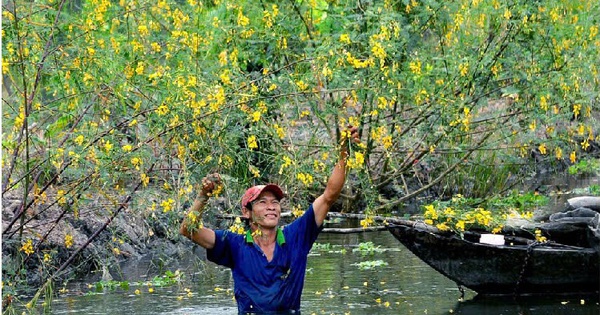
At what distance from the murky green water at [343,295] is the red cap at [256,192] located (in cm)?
318

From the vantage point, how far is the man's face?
7207mm

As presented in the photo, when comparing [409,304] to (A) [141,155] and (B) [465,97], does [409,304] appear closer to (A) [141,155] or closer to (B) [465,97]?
(B) [465,97]

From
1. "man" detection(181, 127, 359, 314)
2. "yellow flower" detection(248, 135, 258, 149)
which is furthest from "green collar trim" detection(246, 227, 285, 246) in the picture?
"yellow flower" detection(248, 135, 258, 149)

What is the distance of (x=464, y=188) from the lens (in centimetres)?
1794

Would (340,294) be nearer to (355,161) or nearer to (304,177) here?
(304,177)

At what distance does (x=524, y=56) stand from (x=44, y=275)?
6427 millimetres

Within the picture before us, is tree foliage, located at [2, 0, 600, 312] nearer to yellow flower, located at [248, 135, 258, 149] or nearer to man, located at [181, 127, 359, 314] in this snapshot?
yellow flower, located at [248, 135, 258, 149]

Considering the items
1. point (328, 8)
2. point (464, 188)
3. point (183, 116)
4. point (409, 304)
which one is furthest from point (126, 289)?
point (464, 188)

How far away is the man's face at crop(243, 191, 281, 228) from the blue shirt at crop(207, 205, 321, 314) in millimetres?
114

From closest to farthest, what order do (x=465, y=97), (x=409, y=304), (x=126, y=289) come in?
(x=409, y=304) → (x=126, y=289) → (x=465, y=97)

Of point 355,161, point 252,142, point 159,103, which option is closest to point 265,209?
point 252,142

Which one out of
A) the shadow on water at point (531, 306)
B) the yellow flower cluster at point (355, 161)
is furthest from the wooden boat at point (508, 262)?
the yellow flower cluster at point (355, 161)

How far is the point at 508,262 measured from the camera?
1078 cm

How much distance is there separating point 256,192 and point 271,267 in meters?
0.50
